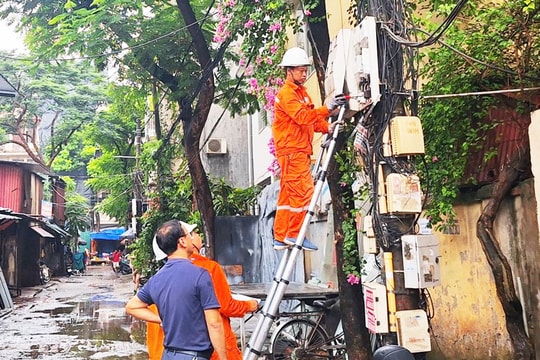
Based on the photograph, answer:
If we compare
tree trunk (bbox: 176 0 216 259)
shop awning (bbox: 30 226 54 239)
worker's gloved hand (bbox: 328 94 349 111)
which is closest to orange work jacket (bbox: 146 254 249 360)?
worker's gloved hand (bbox: 328 94 349 111)

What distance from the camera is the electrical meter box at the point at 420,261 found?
13.3ft

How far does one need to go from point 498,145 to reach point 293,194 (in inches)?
114

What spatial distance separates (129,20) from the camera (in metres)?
10.5

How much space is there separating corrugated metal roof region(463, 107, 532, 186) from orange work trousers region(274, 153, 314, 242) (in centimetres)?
217

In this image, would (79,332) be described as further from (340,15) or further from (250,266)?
(340,15)

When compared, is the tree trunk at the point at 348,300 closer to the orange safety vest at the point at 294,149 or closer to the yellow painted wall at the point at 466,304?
the orange safety vest at the point at 294,149

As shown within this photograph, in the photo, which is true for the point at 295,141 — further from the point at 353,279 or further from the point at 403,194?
the point at 353,279

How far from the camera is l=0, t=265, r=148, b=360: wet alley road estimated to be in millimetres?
10047

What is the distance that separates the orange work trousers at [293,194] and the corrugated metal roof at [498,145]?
85.5 inches

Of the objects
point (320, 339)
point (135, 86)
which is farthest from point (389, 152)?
point (135, 86)

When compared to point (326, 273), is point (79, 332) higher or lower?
lower

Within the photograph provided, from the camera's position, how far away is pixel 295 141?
17.1ft

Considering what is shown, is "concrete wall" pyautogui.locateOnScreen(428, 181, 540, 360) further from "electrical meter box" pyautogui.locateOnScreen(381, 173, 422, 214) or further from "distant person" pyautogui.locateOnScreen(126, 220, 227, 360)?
"distant person" pyautogui.locateOnScreen(126, 220, 227, 360)

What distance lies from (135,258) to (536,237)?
41.3 ft
